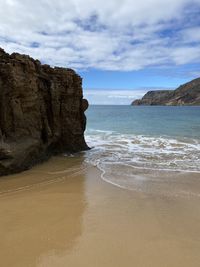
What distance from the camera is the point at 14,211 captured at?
22.5 feet

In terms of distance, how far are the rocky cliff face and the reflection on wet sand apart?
3.66ft

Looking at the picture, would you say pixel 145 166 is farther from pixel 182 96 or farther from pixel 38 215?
pixel 182 96

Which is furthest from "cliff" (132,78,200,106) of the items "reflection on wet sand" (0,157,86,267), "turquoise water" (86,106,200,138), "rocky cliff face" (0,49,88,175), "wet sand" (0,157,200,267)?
"wet sand" (0,157,200,267)

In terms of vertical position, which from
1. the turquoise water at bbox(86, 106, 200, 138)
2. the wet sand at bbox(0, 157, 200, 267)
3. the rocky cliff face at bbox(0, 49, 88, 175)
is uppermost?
the rocky cliff face at bbox(0, 49, 88, 175)

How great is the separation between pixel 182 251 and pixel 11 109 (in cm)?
829

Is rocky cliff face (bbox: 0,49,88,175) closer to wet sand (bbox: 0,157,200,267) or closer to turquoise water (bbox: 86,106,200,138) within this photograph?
wet sand (bbox: 0,157,200,267)

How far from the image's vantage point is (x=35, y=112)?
12.6 m

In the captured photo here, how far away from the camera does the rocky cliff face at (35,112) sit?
1113 cm

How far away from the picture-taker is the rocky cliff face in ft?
36.5

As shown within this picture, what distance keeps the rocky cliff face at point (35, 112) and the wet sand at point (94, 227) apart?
2.16 metres

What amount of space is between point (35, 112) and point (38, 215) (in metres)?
6.65

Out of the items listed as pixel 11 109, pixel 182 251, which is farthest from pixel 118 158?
pixel 182 251

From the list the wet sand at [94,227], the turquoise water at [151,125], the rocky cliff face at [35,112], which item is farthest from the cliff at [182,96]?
the wet sand at [94,227]

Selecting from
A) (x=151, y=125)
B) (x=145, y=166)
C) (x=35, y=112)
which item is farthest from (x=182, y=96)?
(x=35, y=112)
